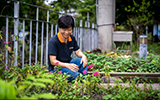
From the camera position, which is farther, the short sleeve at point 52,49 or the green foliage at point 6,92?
the short sleeve at point 52,49

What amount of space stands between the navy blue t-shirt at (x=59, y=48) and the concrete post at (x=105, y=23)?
337 cm

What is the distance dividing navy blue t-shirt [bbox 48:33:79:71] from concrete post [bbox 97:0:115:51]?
3.37 m

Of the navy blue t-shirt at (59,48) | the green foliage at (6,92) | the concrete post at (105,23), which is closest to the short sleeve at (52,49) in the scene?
the navy blue t-shirt at (59,48)

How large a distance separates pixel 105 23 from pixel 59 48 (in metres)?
3.80

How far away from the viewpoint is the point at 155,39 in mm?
24031

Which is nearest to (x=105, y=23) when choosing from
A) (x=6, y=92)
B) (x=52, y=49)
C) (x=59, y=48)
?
(x=59, y=48)

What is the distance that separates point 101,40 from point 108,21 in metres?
0.78

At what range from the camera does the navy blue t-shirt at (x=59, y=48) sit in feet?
9.54

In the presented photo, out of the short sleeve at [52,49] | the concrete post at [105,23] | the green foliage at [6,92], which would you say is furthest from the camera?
the concrete post at [105,23]

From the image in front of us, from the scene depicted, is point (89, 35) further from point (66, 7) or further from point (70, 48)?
point (66, 7)

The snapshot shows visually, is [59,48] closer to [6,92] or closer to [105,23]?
[6,92]

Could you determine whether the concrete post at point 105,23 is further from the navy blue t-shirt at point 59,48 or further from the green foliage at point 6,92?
the green foliage at point 6,92

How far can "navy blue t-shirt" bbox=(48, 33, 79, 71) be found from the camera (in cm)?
291

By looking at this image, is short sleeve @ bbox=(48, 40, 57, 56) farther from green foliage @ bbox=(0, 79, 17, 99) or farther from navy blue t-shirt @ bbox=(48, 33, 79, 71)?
green foliage @ bbox=(0, 79, 17, 99)
